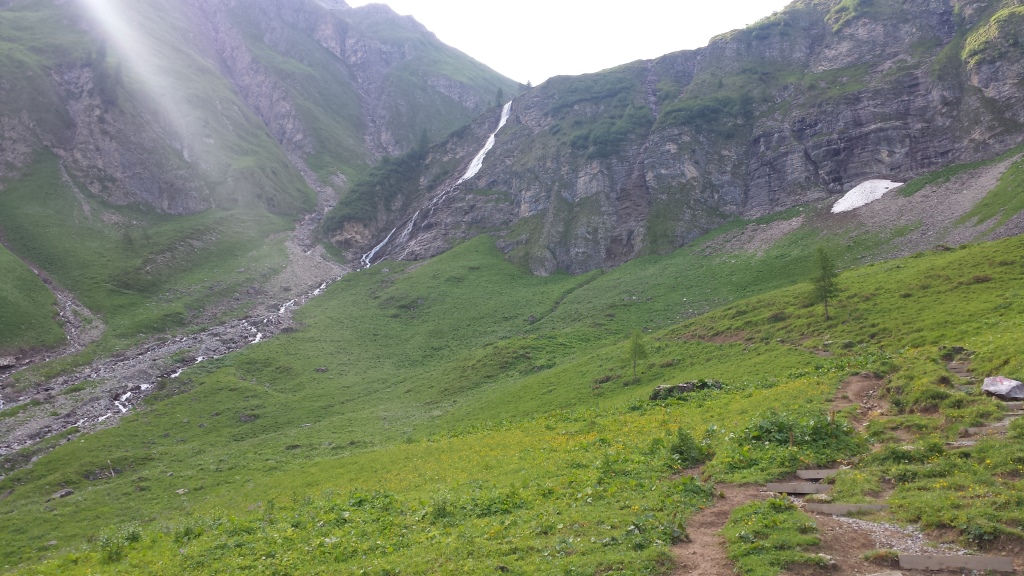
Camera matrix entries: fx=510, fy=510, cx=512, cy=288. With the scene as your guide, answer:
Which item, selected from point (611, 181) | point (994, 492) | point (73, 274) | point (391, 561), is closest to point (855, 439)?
point (994, 492)

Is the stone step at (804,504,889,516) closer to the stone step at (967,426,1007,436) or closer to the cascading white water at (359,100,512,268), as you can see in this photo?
the stone step at (967,426,1007,436)

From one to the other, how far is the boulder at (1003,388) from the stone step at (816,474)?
28.4ft

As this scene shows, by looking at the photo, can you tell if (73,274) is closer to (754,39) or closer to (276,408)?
(276,408)

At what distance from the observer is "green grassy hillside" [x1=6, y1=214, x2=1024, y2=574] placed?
54.3 ft

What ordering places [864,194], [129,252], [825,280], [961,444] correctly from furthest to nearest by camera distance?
[129,252] → [864,194] → [825,280] → [961,444]

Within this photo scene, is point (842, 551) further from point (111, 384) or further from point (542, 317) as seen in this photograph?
point (111, 384)

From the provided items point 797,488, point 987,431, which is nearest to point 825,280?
point 987,431

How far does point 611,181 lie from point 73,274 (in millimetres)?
111307

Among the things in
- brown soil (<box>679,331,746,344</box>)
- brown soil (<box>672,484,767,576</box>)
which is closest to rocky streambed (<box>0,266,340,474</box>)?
brown soil (<box>672,484,767,576</box>)

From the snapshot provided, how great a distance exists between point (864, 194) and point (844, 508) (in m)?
93.0

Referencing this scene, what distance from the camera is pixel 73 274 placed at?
3720 inches

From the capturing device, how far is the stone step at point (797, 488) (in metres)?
15.7

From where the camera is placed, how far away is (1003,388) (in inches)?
776

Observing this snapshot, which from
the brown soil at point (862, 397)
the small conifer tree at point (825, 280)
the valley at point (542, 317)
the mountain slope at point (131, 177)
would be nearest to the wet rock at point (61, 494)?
the valley at point (542, 317)
